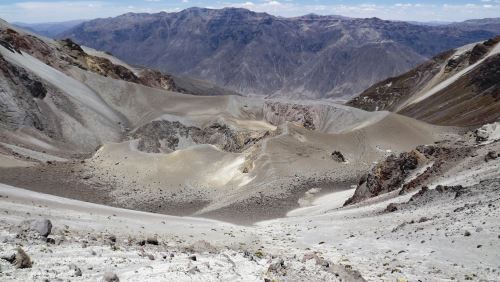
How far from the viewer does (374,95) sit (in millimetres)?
125062

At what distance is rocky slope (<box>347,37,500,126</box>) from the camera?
8062 centimetres

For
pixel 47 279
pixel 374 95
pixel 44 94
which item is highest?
pixel 47 279

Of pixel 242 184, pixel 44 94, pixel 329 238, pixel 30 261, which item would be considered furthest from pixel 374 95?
pixel 30 261

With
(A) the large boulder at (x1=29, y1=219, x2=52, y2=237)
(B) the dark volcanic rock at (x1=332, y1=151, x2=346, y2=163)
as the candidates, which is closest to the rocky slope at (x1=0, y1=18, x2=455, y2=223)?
(B) the dark volcanic rock at (x1=332, y1=151, x2=346, y2=163)

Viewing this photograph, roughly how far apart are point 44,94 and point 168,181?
31867 millimetres

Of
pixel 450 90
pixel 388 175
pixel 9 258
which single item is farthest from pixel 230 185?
pixel 450 90

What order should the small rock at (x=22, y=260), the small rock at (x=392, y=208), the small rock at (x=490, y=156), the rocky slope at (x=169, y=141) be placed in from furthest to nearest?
the rocky slope at (x=169, y=141), the small rock at (x=490, y=156), the small rock at (x=392, y=208), the small rock at (x=22, y=260)

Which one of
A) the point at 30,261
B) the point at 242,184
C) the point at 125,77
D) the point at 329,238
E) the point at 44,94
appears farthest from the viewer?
the point at 125,77

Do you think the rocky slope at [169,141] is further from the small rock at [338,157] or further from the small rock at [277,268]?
the small rock at [277,268]

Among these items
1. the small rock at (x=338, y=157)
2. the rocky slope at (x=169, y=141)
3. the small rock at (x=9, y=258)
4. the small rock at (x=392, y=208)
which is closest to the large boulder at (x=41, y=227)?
the small rock at (x=9, y=258)

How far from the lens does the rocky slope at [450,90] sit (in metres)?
80.6

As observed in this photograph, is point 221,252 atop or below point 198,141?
atop

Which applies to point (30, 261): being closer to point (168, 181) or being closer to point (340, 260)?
point (340, 260)

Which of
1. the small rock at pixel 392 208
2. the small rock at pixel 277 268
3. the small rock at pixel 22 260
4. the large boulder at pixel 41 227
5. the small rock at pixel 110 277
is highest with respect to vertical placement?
the small rock at pixel 22 260
